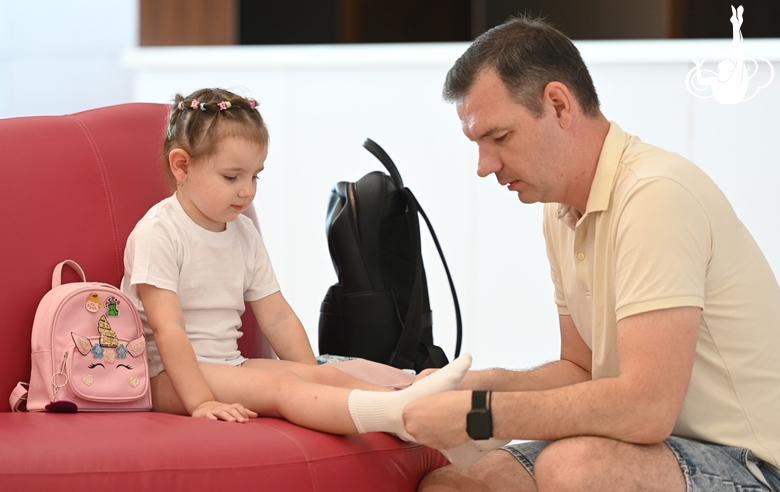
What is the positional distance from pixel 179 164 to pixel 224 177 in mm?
116

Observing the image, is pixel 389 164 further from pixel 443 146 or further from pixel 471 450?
pixel 443 146

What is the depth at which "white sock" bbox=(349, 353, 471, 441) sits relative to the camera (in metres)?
1.36

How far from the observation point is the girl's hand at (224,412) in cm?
145

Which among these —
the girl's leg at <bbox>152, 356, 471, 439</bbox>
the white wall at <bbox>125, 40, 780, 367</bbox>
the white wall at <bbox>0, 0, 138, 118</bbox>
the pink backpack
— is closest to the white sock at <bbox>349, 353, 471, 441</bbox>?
the girl's leg at <bbox>152, 356, 471, 439</bbox>

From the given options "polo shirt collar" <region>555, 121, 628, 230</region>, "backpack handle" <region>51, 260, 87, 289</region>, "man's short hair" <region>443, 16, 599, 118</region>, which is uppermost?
"man's short hair" <region>443, 16, 599, 118</region>

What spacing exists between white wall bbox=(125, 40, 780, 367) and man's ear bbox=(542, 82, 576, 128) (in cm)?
172

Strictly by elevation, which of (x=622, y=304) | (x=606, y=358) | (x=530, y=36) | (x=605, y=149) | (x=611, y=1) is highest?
(x=611, y=1)

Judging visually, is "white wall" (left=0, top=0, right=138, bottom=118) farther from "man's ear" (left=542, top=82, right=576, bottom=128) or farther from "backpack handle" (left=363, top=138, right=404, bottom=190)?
"man's ear" (left=542, top=82, right=576, bottom=128)

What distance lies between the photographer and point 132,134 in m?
1.91

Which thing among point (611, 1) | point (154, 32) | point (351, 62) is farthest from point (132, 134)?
point (611, 1)

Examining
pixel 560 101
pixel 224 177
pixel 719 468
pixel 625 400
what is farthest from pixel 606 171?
pixel 224 177

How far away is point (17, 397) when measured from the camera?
1.55 m

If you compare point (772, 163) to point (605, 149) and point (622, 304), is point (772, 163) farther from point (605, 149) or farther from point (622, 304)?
point (622, 304)

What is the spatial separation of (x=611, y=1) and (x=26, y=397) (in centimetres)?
253
